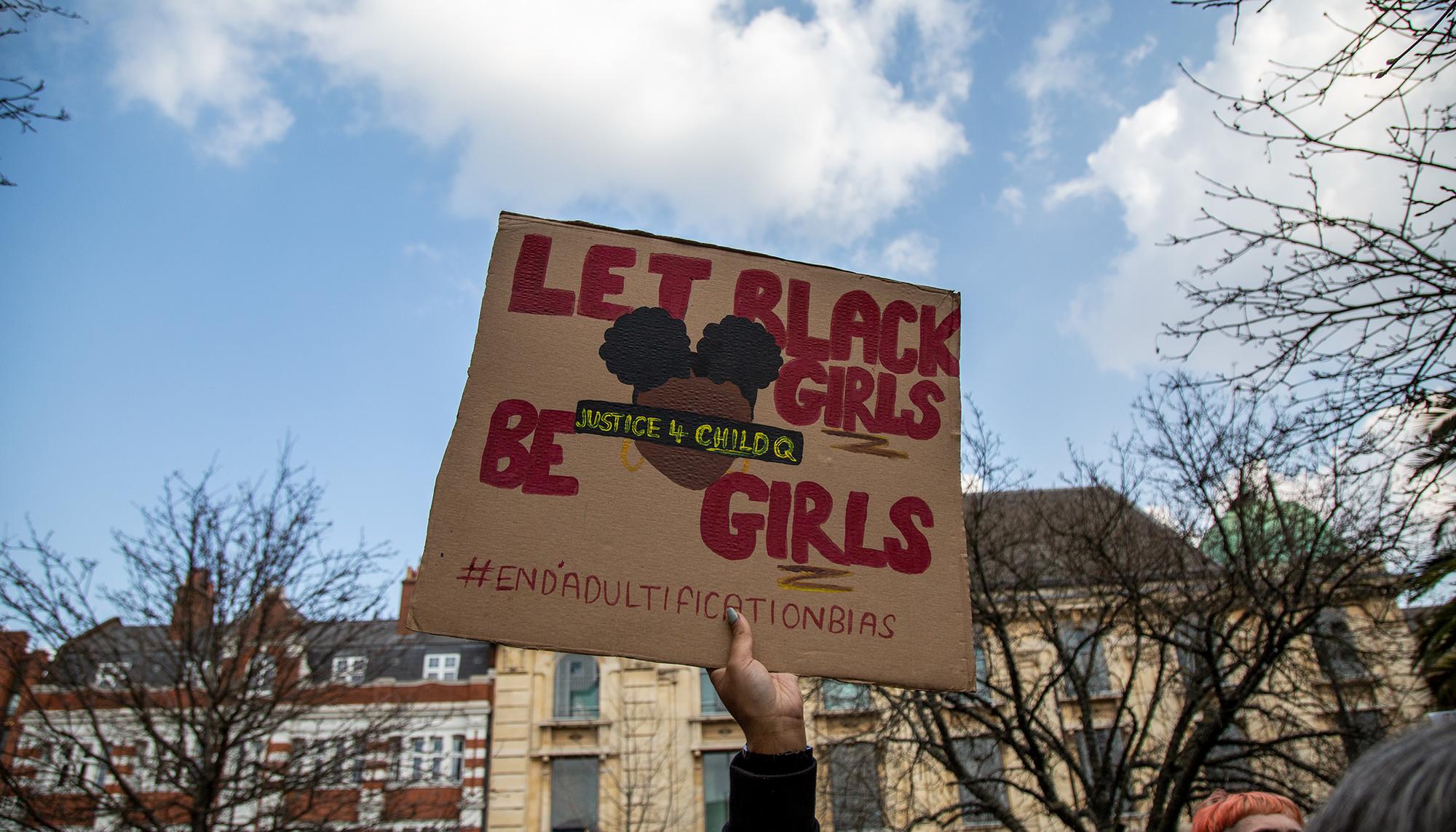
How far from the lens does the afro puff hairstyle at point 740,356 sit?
9.11ft

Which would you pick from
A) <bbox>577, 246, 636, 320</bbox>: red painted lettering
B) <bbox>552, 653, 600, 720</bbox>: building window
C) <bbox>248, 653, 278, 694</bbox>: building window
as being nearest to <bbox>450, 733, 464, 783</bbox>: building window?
<bbox>552, 653, 600, 720</bbox>: building window

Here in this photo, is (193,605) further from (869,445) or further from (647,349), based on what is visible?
(869,445)

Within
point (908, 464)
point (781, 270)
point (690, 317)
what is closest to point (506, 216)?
point (690, 317)

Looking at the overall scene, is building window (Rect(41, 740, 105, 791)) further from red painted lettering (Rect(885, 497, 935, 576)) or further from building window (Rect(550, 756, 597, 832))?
red painted lettering (Rect(885, 497, 935, 576))

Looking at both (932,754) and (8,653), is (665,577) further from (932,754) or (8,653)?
(8,653)

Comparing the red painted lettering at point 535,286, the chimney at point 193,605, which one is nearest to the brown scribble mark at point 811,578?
the red painted lettering at point 535,286

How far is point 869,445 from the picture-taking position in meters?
2.82

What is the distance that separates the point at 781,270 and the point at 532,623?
1265 mm

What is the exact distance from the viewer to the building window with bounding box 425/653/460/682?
80.2 feet

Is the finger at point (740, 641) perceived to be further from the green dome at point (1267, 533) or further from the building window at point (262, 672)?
the building window at point (262, 672)

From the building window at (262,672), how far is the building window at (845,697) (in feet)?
25.6

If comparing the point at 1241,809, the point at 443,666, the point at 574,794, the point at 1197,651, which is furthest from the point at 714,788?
the point at 1241,809

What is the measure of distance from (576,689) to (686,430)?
22.3 metres

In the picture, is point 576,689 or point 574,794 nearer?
point 574,794
